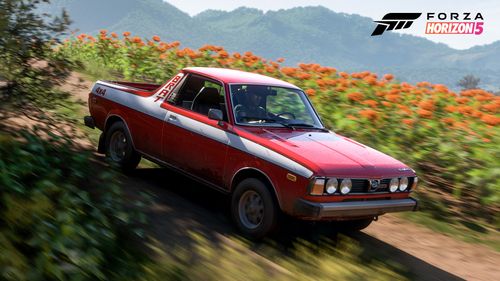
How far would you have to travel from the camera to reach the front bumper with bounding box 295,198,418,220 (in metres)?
5.14

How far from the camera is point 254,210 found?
5754 millimetres

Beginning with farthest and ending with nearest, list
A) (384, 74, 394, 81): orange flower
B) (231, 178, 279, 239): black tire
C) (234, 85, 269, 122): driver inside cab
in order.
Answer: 1. (384, 74, 394, 81): orange flower
2. (234, 85, 269, 122): driver inside cab
3. (231, 178, 279, 239): black tire

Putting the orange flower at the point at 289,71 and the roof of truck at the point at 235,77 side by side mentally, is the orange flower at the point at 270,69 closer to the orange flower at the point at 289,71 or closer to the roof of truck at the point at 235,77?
the orange flower at the point at 289,71

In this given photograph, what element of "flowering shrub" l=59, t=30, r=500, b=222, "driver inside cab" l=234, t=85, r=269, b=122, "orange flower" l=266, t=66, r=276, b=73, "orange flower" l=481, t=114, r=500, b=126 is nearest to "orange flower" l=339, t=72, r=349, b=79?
"flowering shrub" l=59, t=30, r=500, b=222

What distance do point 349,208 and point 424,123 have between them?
12.8 ft

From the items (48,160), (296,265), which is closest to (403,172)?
(296,265)

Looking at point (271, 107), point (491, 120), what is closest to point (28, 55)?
point (271, 107)

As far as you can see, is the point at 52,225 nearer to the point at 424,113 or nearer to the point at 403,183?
the point at 403,183

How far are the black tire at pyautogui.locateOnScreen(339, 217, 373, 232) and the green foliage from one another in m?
3.12

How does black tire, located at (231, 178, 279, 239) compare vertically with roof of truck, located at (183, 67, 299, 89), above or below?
below

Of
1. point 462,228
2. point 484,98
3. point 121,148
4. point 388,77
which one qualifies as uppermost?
point 388,77

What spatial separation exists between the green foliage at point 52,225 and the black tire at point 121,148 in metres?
2.74

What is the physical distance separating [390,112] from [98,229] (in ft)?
22.2

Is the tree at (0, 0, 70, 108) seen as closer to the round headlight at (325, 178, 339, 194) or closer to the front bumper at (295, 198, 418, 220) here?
the front bumper at (295, 198, 418, 220)
